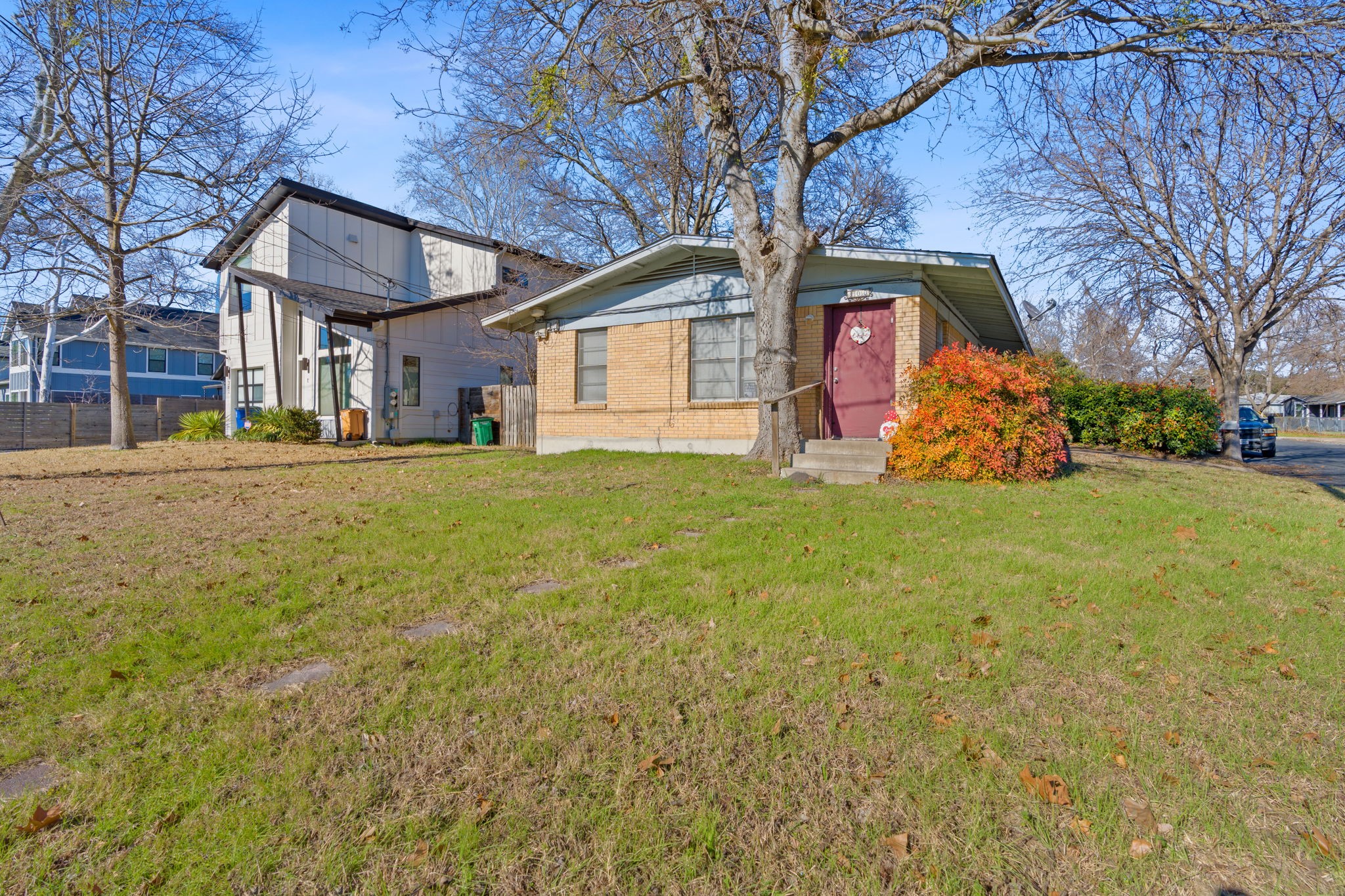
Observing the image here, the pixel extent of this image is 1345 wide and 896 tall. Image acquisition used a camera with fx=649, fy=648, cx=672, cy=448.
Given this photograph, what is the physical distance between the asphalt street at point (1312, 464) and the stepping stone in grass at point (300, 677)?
12999 millimetres

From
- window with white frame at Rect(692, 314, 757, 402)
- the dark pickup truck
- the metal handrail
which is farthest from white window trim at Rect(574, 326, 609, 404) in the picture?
the dark pickup truck

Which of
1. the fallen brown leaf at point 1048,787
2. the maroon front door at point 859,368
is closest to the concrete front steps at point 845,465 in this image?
the maroon front door at point 859,368

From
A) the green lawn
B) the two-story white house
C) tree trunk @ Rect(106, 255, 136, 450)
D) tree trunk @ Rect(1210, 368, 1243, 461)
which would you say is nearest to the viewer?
the green lawn

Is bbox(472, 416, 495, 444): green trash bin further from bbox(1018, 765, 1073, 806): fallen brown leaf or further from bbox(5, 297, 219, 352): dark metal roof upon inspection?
bbox(1018, 765, 1073, 806): fallen brown leaf

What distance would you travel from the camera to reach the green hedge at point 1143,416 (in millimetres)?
16344

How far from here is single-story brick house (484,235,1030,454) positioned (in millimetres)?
10953

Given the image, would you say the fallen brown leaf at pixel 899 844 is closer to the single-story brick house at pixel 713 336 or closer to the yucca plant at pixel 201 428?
the single-story brick house at pixel 713 336

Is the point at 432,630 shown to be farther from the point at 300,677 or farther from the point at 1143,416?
the point at 1143,416

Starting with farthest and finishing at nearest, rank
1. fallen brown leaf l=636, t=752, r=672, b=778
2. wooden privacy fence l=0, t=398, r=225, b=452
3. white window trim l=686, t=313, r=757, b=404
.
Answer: wooden privacy fence l=0, t=398, r=225, b=452 < white window trim l=686, t=313, r=757, b=404 < fallen brown leaf l=636, t=752, r=672, b=778

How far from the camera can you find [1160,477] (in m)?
10.1

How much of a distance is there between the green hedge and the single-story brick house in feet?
16.5

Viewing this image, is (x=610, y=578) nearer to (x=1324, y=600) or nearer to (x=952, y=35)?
(x=1324, y=600)

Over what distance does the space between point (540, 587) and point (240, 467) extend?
34.6 feet

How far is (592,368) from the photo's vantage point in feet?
45.8
